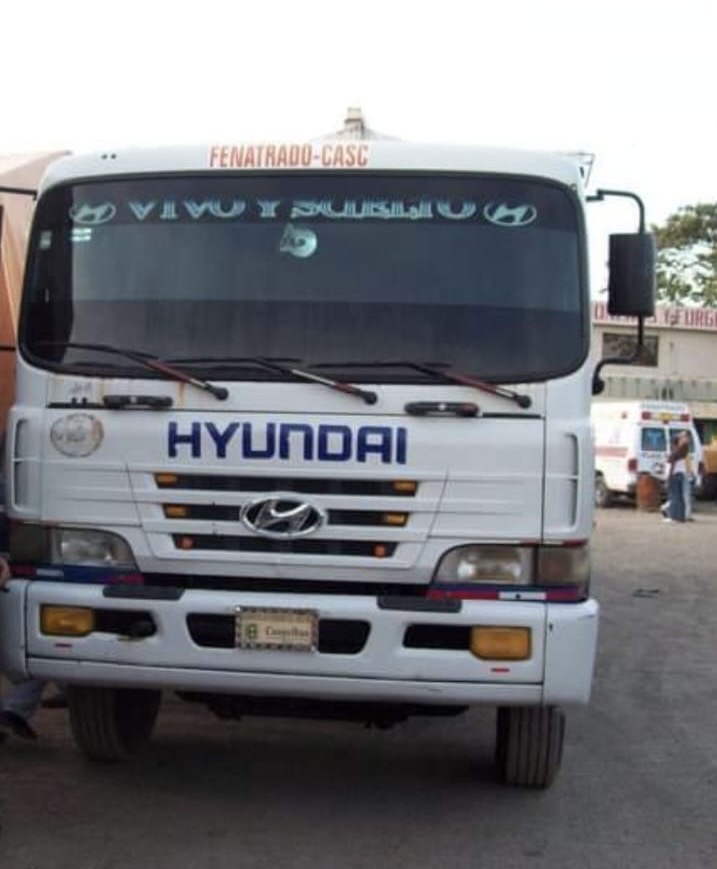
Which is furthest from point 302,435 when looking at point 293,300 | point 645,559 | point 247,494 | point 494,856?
point 645,559

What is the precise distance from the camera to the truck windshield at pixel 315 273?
4891 mm

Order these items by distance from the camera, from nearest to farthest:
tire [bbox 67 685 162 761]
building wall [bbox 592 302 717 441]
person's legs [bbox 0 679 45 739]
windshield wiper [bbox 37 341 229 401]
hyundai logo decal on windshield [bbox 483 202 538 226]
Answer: windshield wiper [bbox 37 341 229 401], hyundai logo decal on windshield [bbox 483 202 538 226], tire [bbox 67 685 162 761], person's legs [bbox 0 679 45 739], building wall [bbox 592 302 717 441]

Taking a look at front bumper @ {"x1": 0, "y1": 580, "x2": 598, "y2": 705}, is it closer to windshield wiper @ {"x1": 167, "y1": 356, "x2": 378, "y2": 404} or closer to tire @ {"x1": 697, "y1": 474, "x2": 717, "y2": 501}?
windshield wiper @ {"x1": 167, "y1": 356, "x2": 378, "y2": 404}

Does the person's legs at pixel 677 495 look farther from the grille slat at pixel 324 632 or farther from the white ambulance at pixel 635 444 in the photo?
the grille slat at pixel 324 632

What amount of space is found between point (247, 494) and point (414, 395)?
0.75 m

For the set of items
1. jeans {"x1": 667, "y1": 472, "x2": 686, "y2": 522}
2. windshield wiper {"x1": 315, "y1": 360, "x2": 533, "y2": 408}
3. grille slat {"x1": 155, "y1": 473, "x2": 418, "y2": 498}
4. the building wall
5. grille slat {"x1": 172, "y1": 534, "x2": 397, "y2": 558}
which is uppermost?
windshield wiper {"x1": 315, "y1": 360, "x2": 533, "y2": 408}

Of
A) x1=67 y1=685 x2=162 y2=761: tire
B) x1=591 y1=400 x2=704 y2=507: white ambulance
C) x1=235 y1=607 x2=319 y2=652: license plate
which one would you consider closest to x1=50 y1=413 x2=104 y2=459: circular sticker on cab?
x1=235 y1=607 x2=319 y2=652: license plate

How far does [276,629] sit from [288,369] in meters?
1.00

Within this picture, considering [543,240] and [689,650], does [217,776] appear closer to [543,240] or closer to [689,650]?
[543,240]

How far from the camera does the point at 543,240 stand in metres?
5.01

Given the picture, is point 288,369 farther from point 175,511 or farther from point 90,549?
point 90,549

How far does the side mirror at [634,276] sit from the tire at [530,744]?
5.78 ft

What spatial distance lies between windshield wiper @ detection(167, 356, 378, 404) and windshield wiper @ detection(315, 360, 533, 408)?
10cm

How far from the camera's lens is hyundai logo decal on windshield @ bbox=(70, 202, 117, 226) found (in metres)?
5.13
